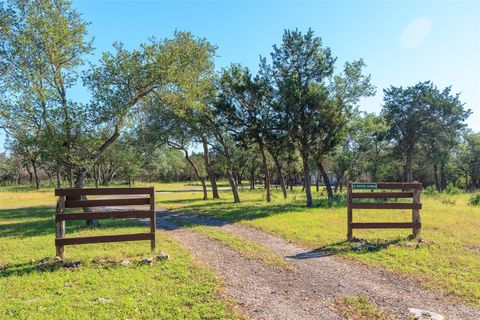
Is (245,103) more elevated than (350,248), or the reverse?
(245,103)

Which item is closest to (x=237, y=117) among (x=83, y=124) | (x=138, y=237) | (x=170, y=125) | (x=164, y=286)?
(x=170, y=125)

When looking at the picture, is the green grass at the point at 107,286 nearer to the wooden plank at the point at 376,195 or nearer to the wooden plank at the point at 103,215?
the wooden plank at the point at 103,215

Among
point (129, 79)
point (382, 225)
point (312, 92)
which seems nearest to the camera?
point (382, 225)

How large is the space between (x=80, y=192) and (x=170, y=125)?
16.3m

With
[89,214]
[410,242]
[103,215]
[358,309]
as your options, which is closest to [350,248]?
[410,242]

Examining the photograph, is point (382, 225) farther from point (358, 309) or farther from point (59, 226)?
point (59, 226)

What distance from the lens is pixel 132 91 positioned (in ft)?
43.4

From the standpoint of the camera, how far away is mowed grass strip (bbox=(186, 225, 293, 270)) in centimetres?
703

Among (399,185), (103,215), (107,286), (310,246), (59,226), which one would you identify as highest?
(399,185)

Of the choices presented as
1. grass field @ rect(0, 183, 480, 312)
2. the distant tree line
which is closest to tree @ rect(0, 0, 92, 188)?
the distant tree line

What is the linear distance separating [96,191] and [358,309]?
603 centimetres

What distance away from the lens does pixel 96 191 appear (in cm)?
754

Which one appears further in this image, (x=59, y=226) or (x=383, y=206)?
(x=383, y=206)

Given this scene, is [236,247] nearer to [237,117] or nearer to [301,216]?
[301,216]
